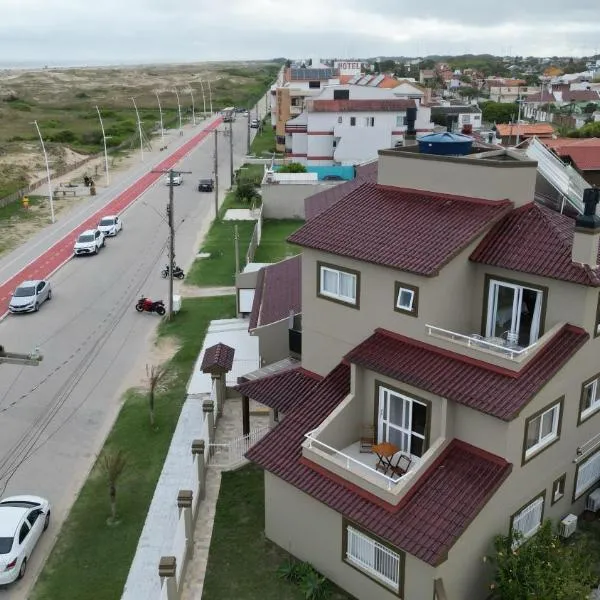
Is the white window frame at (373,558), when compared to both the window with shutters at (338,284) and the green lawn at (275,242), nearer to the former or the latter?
the window with shutters at (338,284)

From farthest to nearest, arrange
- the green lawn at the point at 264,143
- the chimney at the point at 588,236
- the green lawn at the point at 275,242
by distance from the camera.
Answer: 1. the green lawn at the point at 264,143
2. the green lawn at the point at 275,242
3. the chimney at the point at 588,236

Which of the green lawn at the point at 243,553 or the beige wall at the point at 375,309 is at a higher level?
the beige wall at the point at 375,309

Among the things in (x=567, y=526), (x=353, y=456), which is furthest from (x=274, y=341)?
(x=567, y=526)

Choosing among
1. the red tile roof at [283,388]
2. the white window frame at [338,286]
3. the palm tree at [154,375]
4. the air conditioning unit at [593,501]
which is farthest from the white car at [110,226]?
the air conditioning unit at [593,501]

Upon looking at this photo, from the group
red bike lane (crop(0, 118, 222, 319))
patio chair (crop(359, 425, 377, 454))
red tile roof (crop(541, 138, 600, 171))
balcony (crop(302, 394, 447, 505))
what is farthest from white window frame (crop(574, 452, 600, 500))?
red tile roof (crop(541, 138, 600, 171))

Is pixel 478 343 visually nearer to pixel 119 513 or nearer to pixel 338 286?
pixel 338 286

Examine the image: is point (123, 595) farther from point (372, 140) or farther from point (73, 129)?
point (73, 129)
